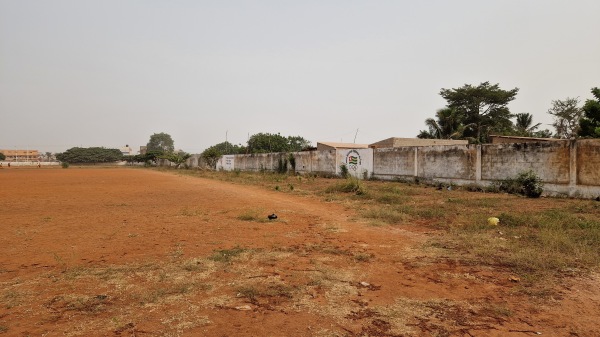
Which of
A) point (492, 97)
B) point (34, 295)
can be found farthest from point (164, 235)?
point (492, 97)

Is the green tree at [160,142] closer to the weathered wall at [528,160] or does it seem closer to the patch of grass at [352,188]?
the patch of grass at [352,188]

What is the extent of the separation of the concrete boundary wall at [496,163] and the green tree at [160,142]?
10495 cm

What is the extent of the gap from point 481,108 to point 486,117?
113 centimetres

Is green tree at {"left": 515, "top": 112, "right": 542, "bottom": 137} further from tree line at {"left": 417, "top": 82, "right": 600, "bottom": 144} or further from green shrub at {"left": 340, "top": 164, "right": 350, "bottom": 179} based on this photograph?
green shrub at {"left": 340, "top": 164, "right": 350, "bottom": 179}

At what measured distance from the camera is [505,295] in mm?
3582

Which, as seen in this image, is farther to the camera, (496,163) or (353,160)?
(353,160)

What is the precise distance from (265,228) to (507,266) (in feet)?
14.3

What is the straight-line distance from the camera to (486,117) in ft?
118

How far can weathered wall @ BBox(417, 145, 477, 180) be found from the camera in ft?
48.6

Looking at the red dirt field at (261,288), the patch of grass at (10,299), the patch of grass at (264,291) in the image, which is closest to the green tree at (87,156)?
the red dirt field at (261,288)

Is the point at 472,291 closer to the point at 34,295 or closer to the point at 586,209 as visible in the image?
the point at 34,295

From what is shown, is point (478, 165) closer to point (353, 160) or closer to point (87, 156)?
point (353, 160)

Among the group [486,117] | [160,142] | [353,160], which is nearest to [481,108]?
[486,117]

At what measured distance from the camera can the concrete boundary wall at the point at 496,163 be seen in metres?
10.8
